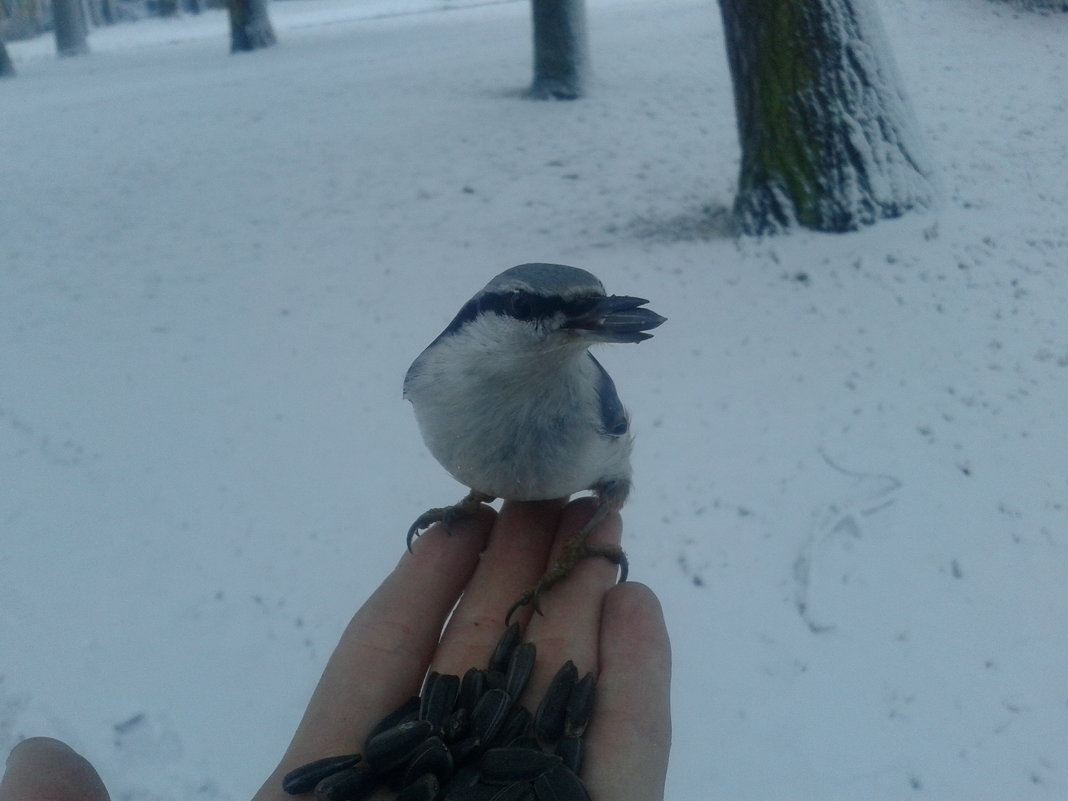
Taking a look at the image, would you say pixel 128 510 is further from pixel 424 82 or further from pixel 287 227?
pixel 424 82

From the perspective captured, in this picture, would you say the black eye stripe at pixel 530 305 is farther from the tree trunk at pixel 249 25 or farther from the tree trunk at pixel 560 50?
the tree trunk at pixel 249 25

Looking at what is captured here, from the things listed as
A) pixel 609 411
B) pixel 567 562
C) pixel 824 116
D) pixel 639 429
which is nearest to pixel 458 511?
pixel 567 562

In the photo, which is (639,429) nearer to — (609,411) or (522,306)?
(609,411)

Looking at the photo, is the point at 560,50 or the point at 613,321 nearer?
the point at 613,321

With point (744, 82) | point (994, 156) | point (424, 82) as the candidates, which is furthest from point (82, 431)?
point (424, 82)

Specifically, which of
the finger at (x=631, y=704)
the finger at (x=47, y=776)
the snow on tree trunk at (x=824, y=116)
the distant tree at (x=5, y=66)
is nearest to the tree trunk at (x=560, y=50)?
the snow on tree trunk at (x=824, y=116)
